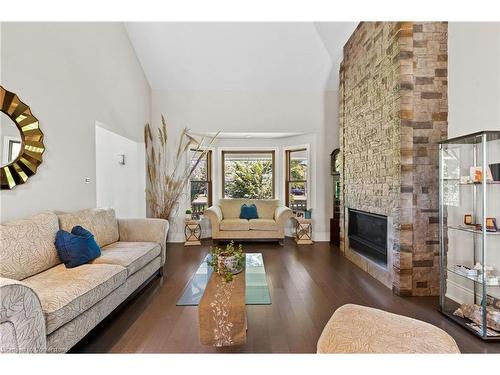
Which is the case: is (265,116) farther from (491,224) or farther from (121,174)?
(491,224)

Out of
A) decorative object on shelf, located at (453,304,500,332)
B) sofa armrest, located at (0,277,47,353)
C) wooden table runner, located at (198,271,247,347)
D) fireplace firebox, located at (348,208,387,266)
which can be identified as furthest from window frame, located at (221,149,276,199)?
sofa armrest, located at (0,277,47,353)

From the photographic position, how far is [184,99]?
5309 millimetres

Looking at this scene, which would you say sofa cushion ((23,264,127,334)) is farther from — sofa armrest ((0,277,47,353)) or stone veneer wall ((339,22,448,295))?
stone veneer wall ((339,22,448,295))

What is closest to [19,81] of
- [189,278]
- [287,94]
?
[189,278]

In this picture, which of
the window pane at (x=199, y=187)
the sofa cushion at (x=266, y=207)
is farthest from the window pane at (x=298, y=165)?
the window pane at (x=199, y=187)

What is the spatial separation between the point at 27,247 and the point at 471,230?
3.66 meters

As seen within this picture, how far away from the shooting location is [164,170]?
529 cm

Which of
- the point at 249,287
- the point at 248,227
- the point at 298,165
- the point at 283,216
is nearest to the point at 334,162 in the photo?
the point at 298,165

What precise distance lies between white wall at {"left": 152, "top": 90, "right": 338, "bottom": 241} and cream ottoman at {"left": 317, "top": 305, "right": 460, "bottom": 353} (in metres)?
4.02
